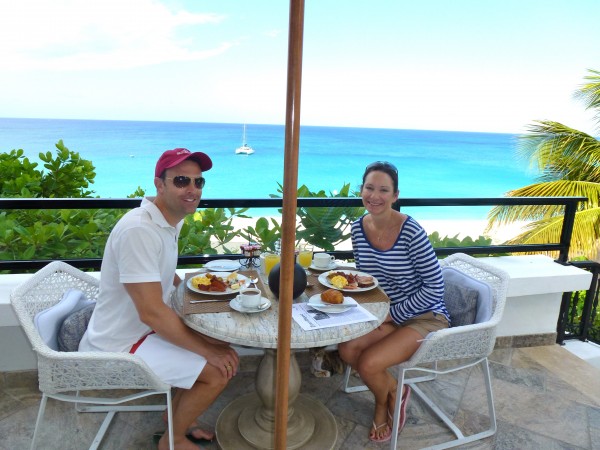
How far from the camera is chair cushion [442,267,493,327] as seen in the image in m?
1.92

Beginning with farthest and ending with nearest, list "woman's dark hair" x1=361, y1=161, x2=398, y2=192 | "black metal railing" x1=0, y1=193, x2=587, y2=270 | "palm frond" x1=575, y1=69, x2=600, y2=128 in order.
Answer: "palm frond" x1=575, y1=69, x2=600, y2=128, "black metal railing" x1=0, y1=193, x2=587, y2=270, "woman's dark hair" x1=361, y1=161, x2=398, y2=192

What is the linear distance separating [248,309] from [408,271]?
84cm

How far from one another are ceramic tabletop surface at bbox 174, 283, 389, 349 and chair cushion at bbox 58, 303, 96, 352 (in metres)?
0.55

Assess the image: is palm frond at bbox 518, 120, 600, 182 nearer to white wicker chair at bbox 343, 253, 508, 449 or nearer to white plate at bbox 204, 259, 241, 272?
white wicker chair at bbox 343, 253, 508, 449

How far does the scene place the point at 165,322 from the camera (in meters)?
1.54

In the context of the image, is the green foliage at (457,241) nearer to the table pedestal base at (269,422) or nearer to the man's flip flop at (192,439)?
the table pedestal base at (269,422)

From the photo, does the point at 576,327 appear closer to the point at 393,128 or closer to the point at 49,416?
the point at 49,416

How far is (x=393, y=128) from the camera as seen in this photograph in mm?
51938

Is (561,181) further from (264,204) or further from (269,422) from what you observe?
(269,422)

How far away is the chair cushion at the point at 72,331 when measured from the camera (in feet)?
5.58

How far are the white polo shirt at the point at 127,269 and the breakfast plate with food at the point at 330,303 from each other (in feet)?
1.99

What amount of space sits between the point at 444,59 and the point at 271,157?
15.1m

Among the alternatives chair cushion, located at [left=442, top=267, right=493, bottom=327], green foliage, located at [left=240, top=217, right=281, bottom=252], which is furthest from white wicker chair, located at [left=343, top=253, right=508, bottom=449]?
green foliage, located at [left=240, top=217, right=281, bottom=252]

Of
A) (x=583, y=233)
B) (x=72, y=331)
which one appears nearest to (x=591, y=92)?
(x=583, y=233)
